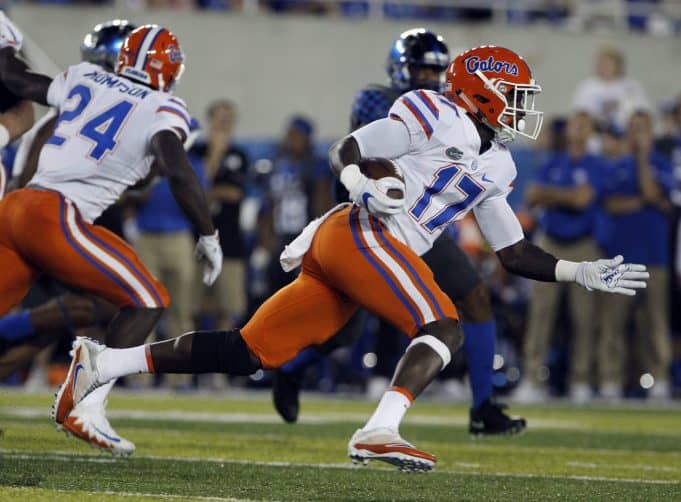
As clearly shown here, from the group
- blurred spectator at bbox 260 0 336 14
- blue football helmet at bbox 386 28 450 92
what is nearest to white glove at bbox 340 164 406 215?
blue football helmet at bbox 386 28 450 92

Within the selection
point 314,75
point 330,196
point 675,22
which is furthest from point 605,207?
point 675,22

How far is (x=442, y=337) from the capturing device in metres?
4.70

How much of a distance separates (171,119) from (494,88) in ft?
4.50

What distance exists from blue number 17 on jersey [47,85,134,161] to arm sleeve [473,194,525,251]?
4.86ft

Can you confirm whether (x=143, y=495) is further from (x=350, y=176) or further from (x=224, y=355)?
(x=350, y=176)

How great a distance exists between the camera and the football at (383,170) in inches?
182

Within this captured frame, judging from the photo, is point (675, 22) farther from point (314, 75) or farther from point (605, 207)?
point (605, 207)

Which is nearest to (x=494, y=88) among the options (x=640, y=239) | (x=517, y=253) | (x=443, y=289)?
(x=517, y=253)

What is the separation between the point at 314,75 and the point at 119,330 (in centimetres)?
961

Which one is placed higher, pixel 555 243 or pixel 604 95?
pixel 604 95

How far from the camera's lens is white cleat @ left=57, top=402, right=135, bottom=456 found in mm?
5531

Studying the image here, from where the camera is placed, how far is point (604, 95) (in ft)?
42.9

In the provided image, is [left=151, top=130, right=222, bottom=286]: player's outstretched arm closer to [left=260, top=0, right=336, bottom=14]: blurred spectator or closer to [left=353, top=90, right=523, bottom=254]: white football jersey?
[left=353, top=90, right=523, bottom=254]: white football jersey

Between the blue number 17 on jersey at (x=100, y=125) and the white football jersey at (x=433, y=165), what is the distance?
123cm
